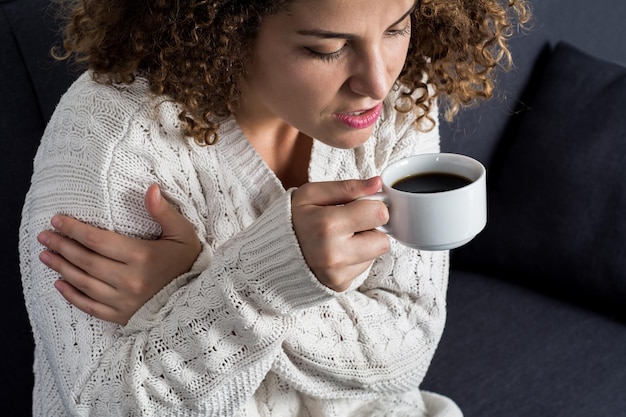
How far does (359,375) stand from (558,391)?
Answer: 0.58 m

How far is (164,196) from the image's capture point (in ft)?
4.49

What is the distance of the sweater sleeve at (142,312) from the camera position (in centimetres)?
122

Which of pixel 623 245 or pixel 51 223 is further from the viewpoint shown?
pixel 623 245

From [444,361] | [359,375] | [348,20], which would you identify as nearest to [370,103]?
[348,20]

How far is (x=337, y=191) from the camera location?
1107 mm

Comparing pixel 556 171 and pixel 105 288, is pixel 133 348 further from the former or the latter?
pixel 556 171

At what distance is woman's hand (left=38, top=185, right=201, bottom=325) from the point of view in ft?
4.25

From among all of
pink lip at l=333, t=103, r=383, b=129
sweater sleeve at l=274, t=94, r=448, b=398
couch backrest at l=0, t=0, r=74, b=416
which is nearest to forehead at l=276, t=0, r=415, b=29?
pink lip at l=333, t=103, r=383, b=129

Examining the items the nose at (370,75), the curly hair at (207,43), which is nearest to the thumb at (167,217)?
the curly hair at (207,43)

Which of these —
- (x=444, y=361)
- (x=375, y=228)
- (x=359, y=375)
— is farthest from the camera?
(x=444, y=361)

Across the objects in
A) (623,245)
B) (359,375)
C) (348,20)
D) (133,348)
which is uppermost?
(348,20)

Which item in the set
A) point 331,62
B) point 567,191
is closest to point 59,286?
point 331,62

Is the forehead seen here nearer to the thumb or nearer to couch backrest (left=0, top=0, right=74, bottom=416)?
the thumb

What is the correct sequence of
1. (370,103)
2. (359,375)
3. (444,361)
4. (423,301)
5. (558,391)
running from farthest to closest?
1. (444,361)
2. (558,391)
3. (423,301)
4. (359,375)
5. (370,103)
